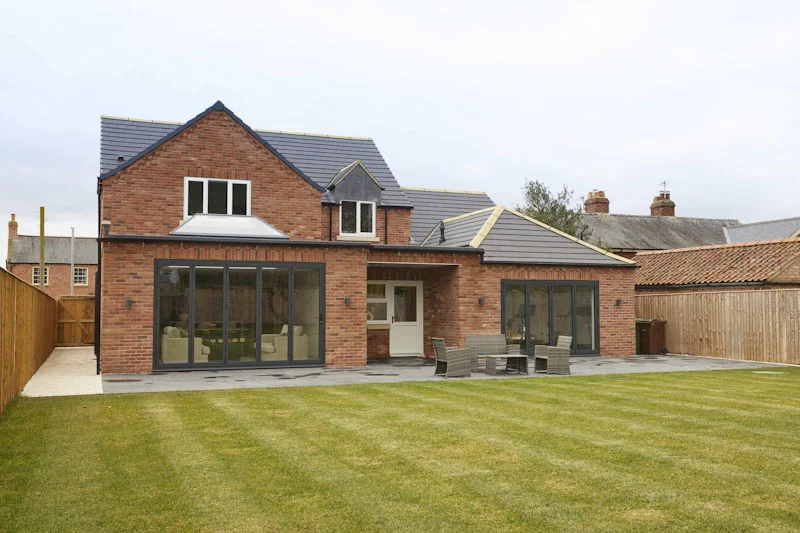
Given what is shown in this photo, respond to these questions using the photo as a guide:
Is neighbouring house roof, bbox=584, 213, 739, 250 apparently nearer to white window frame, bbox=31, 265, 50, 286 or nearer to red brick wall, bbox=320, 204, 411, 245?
red brick wall, bbox=320, 204, 411, 245

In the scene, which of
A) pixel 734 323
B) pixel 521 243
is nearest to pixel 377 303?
pixel 521 243

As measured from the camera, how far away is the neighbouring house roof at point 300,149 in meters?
21.5

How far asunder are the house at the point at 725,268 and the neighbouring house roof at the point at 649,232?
17640mm

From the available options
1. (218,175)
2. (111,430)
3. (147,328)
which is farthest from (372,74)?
(111,430)

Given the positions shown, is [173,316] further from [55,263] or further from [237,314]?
[55,263]

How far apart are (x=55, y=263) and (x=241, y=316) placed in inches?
2157

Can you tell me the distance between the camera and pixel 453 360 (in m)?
15.5

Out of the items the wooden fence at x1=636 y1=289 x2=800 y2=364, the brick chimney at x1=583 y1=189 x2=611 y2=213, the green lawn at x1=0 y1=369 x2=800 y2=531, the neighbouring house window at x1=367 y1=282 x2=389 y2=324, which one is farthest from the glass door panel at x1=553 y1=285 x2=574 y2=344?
the brick chimney at x1=583 y1=189 x2=611 y2=213

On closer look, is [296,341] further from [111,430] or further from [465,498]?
[465,498]

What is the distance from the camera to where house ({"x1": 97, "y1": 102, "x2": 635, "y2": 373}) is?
16.7 metres

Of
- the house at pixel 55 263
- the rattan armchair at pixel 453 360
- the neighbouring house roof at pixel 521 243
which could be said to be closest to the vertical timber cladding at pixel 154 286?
the rattan armchair at pixel 453 360

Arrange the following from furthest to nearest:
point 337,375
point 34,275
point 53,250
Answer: point 53,250
point 34,275
point 337,375

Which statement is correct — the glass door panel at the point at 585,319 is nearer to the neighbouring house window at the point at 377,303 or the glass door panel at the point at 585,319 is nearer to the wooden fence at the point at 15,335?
the neighbouring house window at the point at 377,303

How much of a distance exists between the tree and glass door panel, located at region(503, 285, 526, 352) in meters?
21.9
